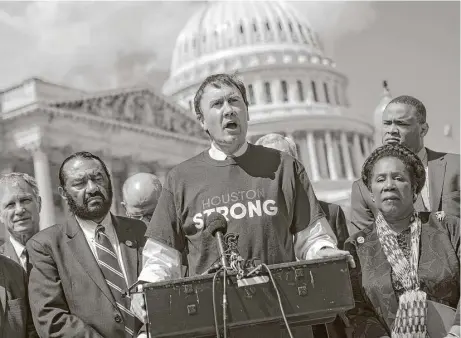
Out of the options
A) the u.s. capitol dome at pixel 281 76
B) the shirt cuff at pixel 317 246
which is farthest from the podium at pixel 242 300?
the u.s. capitol dome at pixel 281 76

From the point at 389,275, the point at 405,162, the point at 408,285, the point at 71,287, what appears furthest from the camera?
the point at 71,287

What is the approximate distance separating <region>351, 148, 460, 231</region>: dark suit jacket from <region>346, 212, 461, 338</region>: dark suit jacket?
977mm

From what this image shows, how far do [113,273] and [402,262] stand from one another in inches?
65.7

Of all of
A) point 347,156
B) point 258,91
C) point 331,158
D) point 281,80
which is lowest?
point 331,158

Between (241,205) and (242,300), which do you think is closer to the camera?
(242,300)

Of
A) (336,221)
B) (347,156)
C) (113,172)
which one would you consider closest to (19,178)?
(336,221)

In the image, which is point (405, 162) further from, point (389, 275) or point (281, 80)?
point (281, 80)

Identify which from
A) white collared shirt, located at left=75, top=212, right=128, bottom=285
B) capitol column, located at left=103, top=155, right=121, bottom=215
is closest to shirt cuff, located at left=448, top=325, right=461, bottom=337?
white collared shirt, located at left=75, top=212, right=128, bottom=285

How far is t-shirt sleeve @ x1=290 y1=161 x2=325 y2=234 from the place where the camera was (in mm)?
4074

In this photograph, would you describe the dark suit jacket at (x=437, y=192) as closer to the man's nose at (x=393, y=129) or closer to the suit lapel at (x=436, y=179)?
the suit lapel at (x=436, y=179)

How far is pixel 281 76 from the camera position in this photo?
74.8 metres

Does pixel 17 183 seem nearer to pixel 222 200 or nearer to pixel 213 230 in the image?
pixel 222 200

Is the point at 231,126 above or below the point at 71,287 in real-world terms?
above

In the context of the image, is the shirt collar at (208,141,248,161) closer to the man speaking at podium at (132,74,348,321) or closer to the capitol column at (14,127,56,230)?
the man speaking at podium at (132,74,348,321)
